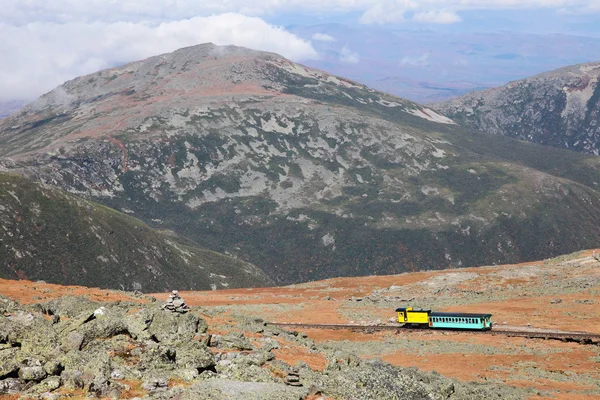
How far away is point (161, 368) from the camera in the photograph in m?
33.5

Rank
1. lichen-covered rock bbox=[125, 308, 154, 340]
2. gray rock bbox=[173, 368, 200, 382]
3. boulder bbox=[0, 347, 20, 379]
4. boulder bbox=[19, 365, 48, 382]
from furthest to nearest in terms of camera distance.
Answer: lichen-covered rock bbox=[125, 308, 154, 340] < gray rock bbox=[173, 368, 200, 382] < boulder bbox=[19, 365, 48, 382] < boulder bbox=[0, 347, 20, 379]

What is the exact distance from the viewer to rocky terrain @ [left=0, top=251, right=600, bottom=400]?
30297mm

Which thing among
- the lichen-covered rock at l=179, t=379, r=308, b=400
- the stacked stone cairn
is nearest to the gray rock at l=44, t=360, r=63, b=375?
the lichen-covered rock at l=179, t=379, r=308, b=400

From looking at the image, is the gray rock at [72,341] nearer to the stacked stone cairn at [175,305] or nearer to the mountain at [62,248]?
the stacked stone cairn at [175,305]

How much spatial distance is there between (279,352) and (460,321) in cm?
3273

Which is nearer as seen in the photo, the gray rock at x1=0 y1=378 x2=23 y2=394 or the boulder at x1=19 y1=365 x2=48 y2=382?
the gray rock at x1=0 y1=378 x2=23 y2=394

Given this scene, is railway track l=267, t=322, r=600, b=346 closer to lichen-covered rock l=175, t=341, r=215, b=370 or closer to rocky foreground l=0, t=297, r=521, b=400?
rocky foreground l=0, t=297, r=521, b=400

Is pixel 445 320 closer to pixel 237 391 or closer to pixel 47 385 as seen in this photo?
pixel 237 391

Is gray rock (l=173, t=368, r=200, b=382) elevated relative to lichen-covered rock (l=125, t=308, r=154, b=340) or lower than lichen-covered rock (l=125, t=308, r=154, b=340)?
lower

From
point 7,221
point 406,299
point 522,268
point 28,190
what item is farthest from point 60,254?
point 522,268

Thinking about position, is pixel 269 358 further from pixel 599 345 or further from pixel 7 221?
pixel 7 221

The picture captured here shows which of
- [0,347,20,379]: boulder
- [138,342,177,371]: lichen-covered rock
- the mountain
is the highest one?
[0,347,20,379]: boulder

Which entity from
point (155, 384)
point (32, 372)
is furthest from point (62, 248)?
point (155, 384)

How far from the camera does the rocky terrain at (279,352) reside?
30.3 metres
